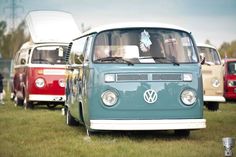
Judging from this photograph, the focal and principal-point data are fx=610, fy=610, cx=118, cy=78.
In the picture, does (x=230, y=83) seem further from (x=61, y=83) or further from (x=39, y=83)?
(x=39, y=83)

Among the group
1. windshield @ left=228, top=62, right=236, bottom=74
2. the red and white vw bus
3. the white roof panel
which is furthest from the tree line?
the red and white vw bus

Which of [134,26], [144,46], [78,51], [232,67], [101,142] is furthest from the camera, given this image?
[232,67]

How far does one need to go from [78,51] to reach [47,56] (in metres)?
6.87

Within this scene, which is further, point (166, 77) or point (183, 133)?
point (183, 133)

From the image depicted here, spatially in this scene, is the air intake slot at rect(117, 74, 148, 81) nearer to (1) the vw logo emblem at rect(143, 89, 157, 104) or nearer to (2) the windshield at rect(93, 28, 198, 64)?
(1) the vw logo emblem at rect(143, 89, 157, 104)

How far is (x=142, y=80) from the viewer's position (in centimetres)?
1046

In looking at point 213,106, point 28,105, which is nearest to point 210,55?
point 213,106

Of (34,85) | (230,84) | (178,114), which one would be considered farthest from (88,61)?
(230,84)

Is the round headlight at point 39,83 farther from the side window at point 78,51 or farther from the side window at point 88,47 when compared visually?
the side window at point 88,47

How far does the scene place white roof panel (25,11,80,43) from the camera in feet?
67.2

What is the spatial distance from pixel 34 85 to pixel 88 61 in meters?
8.65

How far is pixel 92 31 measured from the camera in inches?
450

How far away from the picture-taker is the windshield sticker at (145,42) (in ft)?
35.9

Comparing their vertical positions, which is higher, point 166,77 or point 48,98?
point 166,77
